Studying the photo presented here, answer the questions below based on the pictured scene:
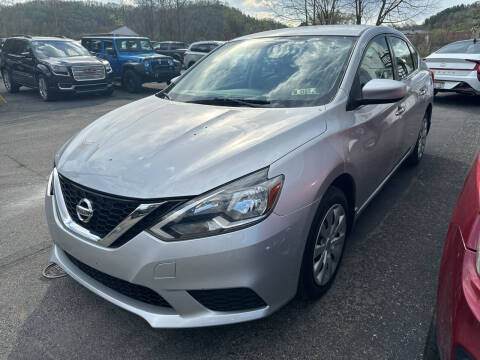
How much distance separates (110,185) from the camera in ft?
6.32

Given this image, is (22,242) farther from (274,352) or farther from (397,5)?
(397,5)

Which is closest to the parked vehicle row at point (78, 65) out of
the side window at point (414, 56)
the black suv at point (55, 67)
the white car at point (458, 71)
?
the black suv at point (55, 67)

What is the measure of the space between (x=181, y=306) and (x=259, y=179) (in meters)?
0.73

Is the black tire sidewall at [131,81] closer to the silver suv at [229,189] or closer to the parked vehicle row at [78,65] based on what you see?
the parked vehicle row at [78,65]

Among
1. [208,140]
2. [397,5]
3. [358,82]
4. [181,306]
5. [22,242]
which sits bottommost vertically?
[22,242]

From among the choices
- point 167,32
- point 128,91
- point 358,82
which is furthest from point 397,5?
point 167,32

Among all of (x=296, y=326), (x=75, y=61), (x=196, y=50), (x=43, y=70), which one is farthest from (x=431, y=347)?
(x=196, y=50)

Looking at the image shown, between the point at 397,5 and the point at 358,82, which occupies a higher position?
the point at 397,5

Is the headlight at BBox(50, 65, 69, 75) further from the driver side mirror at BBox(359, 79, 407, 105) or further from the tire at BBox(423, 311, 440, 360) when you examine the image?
the tire at BBox(423, 311, 440, 360)

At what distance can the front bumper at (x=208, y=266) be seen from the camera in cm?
175

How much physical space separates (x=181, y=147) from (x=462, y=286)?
1.47 metres

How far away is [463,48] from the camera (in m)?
9.37

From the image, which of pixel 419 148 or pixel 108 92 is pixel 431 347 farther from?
pixel 108 92

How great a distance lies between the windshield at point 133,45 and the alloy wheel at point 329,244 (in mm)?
13038
